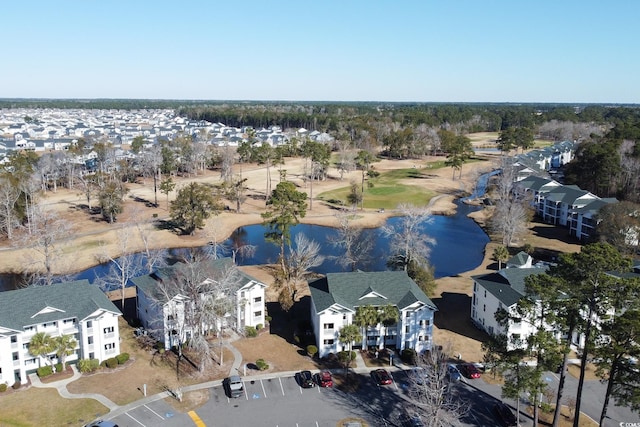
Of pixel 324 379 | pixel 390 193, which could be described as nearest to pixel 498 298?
pixel 324 379

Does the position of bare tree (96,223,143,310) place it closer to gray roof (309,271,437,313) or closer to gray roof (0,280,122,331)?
gray roof (0,280,122,331)

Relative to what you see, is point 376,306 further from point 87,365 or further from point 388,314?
point 87,365

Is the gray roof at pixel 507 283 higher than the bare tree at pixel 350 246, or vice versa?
the gray roof at pixel 507 283

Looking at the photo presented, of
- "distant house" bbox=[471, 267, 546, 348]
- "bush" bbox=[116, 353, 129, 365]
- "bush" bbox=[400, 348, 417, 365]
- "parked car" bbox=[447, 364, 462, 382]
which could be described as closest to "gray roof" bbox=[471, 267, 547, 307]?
"distant house" bbox=[471, 267, 546, 348]

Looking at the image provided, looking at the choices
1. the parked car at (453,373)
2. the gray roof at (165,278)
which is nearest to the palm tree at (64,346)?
the gray roof at (165,278)

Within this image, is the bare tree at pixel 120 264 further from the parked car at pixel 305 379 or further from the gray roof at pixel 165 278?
the parked car at pixel 305 379

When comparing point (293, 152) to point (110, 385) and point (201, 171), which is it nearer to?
point (201, 171)

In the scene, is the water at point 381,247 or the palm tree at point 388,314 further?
the water at point 381,247
